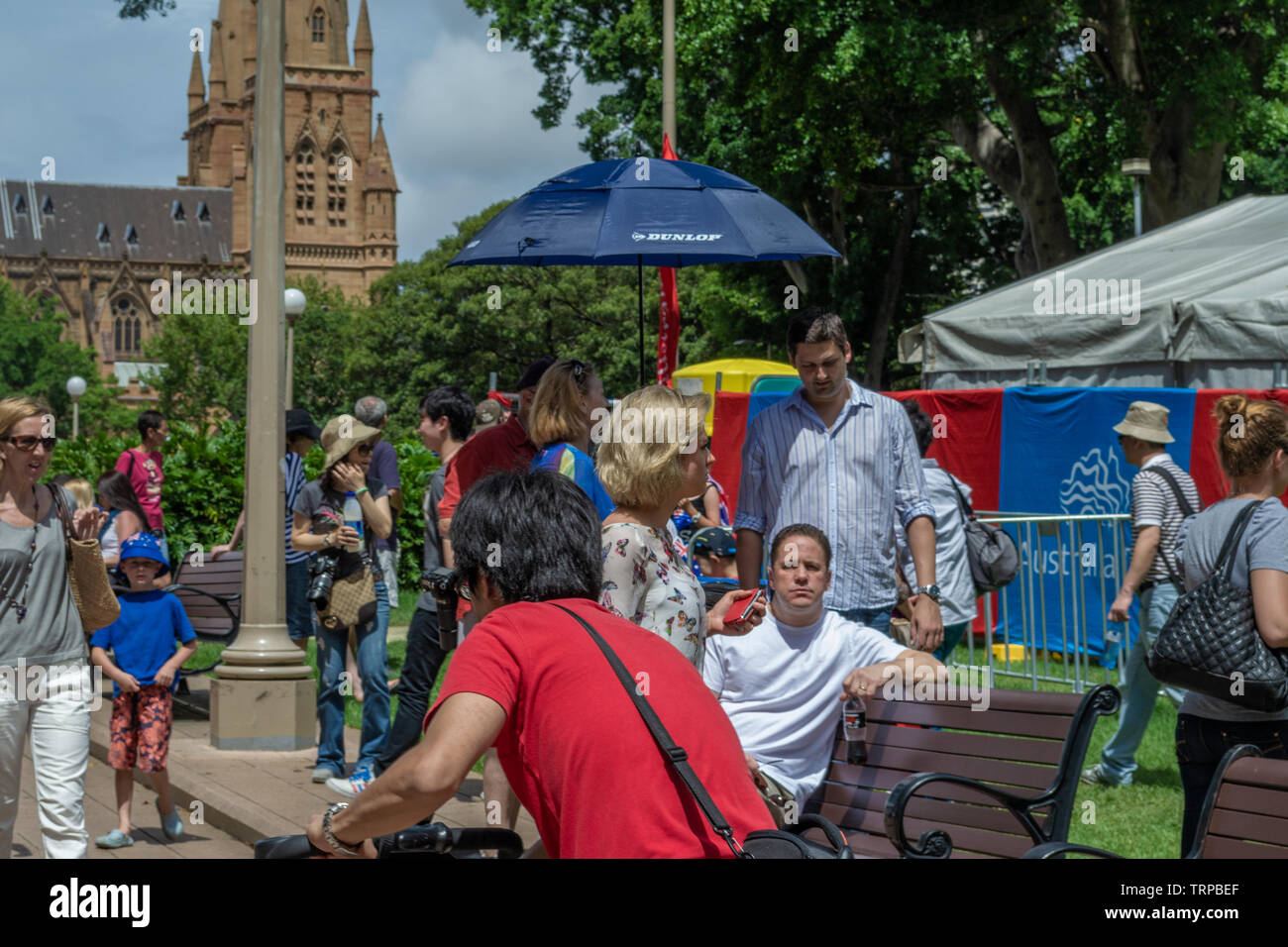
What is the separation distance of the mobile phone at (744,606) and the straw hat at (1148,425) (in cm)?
375

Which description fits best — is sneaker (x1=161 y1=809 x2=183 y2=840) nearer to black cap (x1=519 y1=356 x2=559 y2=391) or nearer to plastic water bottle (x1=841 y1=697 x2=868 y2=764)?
black cap (x1=519 y1=356 x2=559 y2=391)

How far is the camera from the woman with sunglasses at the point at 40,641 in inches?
203

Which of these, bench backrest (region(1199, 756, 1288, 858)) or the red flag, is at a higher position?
the red flag

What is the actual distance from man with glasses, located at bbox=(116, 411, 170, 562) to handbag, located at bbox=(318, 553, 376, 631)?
228 inches

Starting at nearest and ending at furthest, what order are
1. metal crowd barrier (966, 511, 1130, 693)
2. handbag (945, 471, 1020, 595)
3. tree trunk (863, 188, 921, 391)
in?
handbag (945, 471, 1020, 595)
metal crowd barrier (966, 511, 1130, 693)
tree trunk (863, 188, 921, 391)

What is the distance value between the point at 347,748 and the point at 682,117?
24981 millimetres

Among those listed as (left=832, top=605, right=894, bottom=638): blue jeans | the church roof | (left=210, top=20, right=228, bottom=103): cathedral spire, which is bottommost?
(left=832, top=605, right=894, bottom=638): blue jeans

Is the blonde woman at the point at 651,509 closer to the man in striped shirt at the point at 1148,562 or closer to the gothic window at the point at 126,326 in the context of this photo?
the man in striped shirt at the point at 1148,562

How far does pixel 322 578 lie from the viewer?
7.63m

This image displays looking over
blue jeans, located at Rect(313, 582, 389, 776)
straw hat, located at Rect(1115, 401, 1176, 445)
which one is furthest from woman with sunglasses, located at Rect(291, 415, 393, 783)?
straw hat, located at Rect(1115, 401, 1176, 445)

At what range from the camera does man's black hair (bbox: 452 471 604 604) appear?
2.81 m

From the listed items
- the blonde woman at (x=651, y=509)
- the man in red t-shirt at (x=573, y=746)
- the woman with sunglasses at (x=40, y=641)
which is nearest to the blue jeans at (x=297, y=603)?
the woman with sunglasses at (x=40, y=641)

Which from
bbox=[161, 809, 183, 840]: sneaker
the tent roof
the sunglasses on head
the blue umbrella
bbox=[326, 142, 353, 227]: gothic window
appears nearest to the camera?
the sunglasses on head
